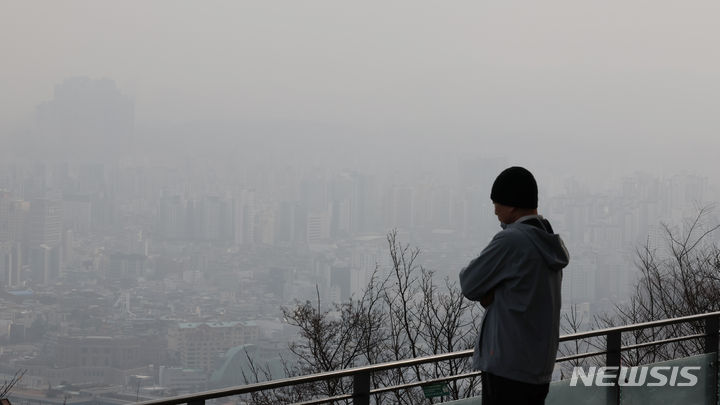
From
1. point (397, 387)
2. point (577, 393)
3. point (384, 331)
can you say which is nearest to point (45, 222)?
point (384, 331)

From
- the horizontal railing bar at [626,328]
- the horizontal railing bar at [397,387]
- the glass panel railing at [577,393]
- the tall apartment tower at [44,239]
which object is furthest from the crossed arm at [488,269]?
the tall apartment tower at [44,239]

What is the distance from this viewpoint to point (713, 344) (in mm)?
4797

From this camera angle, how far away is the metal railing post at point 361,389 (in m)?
2.97

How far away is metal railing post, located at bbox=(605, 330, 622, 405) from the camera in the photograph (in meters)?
4.05

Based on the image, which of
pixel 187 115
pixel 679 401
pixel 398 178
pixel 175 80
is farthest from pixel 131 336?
pixel 175 80

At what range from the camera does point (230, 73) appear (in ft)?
432

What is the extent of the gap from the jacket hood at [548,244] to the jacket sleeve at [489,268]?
0.21 ft

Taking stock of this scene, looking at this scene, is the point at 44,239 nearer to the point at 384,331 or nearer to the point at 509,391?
the point at 384,331

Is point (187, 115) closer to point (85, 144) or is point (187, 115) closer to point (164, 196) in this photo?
point (85, 144)

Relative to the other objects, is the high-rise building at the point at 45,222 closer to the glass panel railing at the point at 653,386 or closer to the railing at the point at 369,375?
the glass panel railing at the point at 653,386

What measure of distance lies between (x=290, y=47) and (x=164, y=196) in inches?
1844

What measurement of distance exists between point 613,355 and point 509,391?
169 centimetres

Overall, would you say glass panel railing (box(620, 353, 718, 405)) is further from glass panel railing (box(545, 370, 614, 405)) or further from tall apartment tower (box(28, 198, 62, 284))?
tall apartment tower (box(28, 198, 62, 284))

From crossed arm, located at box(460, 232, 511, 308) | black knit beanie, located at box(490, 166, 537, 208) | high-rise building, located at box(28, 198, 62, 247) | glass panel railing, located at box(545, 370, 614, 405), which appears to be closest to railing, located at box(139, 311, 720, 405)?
glass panel railing, located at box(545, 370, 614, 405)
